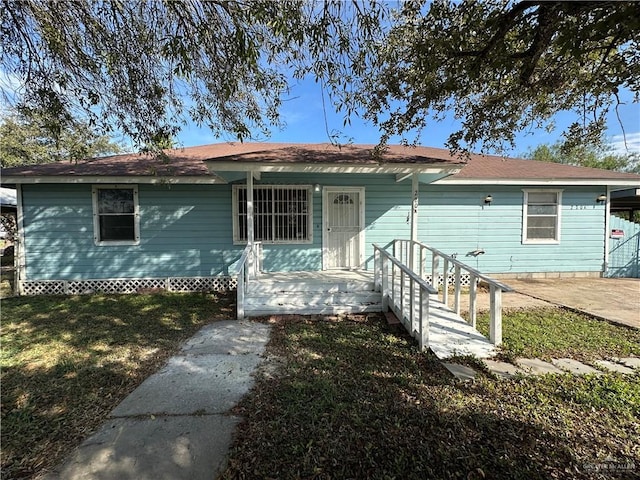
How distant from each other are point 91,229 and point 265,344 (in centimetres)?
588

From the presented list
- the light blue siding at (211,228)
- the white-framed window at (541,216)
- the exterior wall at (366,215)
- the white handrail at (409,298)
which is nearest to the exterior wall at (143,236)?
the light blue siding at (211,228)

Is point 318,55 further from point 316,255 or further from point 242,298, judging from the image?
point 316,255

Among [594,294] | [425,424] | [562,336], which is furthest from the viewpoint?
[594,294]

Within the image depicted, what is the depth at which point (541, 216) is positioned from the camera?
26.5 feet

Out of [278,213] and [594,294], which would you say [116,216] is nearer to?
[278,213]

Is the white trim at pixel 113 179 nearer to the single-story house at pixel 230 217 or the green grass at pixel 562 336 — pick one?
the single-story house at pixel 230 217

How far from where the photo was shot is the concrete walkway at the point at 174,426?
1.97 metres

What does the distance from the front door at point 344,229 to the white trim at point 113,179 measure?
267 centimetres

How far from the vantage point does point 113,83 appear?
410 cm

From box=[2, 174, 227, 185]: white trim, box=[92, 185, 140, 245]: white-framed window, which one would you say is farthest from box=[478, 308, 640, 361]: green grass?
box=[92, 185, 140, 245]: white-framed window

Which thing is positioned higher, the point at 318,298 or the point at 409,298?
the point at 409,298

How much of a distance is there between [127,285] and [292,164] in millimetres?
5197

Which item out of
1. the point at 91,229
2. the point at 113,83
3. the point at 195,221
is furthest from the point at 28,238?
the point at 113,83

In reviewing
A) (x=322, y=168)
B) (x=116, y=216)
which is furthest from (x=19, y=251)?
(x=322, y=168)
